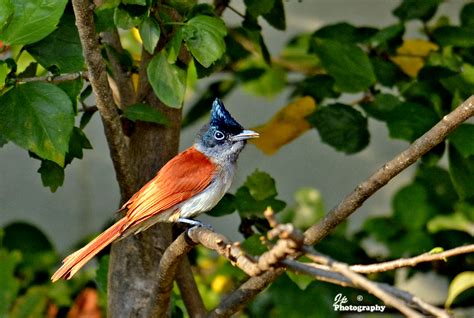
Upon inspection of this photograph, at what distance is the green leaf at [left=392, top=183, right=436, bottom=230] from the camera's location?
4238mm

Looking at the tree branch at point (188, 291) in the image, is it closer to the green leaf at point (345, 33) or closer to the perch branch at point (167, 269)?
the perch branch at point (167, 269)

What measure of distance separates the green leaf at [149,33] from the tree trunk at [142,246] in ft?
1.44

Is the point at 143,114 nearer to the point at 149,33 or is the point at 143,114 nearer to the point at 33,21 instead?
the point at 149,33

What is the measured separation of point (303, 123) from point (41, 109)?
1.30m

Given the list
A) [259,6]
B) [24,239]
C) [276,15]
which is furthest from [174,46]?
[24,239]

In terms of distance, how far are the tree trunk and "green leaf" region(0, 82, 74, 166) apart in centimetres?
37

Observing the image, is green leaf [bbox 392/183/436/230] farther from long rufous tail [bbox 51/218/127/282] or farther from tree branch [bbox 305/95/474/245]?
tree branch [bbox 305/95/474/245]

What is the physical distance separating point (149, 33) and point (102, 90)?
23 centimetres

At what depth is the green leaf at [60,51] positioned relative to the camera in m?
2.91

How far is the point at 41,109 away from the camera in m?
2.79

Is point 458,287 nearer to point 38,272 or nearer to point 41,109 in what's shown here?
point 41,109

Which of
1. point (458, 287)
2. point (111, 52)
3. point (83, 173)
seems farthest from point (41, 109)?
point (83, 173)

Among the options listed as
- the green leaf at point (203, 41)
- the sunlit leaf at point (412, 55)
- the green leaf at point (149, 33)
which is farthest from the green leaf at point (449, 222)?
the green leaf at point (149, 33)

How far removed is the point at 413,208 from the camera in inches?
168
